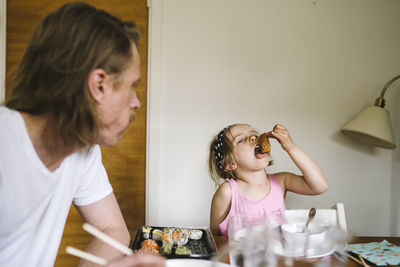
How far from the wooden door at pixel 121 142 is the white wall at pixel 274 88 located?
112 mm

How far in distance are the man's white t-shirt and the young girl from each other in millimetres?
759

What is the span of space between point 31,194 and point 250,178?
1.13 metres

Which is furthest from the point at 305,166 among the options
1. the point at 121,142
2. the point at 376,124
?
the point at 121,142

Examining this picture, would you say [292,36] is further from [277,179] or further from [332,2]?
[277,179]

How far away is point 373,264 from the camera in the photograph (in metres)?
0.98

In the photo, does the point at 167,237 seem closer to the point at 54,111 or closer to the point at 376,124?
the point at 54,111

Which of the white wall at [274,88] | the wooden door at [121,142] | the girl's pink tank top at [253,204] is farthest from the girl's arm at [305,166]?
the wooden door at [121,142]

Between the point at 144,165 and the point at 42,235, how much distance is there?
4.94 feet

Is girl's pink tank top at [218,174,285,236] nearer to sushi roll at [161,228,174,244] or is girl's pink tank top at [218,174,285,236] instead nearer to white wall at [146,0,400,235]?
sushi roll at [161,228,174,244]

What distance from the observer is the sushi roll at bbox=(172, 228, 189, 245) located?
44.0 inches

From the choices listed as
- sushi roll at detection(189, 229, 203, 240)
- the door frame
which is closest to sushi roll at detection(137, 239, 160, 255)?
sushi roll at detection(189, 229, 203, 240)

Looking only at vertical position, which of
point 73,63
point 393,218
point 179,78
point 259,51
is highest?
point 259,51

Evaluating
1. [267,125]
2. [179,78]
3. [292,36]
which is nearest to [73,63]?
[179,78]

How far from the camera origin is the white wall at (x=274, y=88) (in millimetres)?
2346
